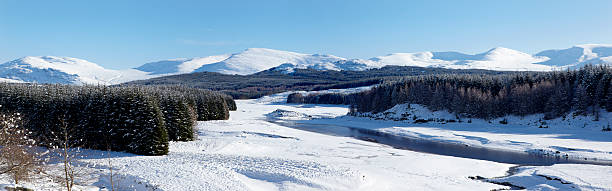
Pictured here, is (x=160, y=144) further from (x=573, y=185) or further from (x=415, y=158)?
(x=573, y=185)

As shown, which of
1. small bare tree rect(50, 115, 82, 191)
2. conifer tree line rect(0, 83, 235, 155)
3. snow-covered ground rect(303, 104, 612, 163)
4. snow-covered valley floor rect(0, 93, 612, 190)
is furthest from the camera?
snow-covered ground rect(303, 104, 612, 163)

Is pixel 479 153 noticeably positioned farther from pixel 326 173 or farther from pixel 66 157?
pixel 66 157

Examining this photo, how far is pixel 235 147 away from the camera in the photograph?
43.6m

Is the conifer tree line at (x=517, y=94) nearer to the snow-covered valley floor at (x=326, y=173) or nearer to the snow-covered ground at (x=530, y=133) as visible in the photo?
the snow-covered ground at (x=530, y=133)

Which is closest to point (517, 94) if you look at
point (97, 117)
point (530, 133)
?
point (530, 133)

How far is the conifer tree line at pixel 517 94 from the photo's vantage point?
67.3 m

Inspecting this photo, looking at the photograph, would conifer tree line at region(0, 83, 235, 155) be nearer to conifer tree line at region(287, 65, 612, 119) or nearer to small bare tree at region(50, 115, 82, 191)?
small bare tree at region(50, 115, 82, 191)

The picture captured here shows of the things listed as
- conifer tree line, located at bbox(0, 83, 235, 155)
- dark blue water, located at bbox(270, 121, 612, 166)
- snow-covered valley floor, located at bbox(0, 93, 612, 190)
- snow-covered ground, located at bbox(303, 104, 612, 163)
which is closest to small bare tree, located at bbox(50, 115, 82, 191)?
snow-covered valley floor, located at bbox(0, 93, 612, 190)

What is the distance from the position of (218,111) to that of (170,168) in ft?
215

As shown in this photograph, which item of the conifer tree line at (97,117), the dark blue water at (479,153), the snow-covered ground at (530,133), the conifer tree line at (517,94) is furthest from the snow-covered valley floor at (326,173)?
the conifer tree line at (517,94)

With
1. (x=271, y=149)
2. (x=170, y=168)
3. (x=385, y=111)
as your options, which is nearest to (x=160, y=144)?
(x=170, y=168)

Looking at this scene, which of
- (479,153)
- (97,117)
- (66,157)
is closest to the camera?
(66,157)

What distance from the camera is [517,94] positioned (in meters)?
77.4

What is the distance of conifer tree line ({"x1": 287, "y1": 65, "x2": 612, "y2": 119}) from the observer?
2650 inches
